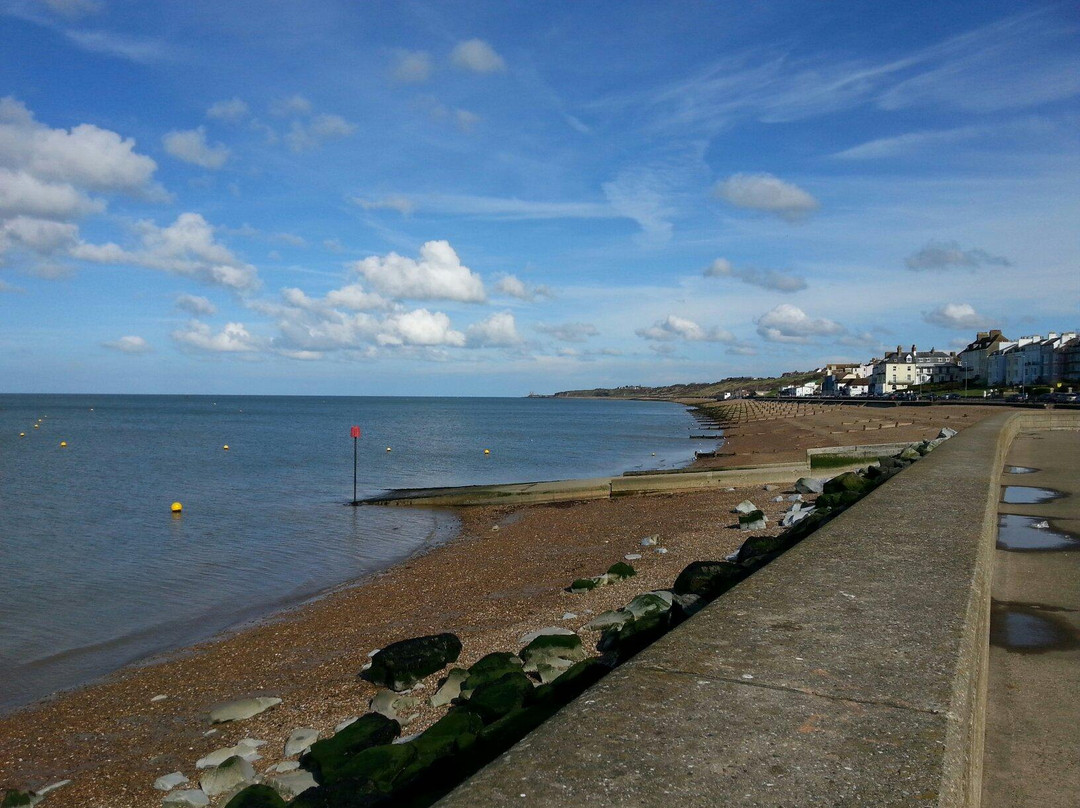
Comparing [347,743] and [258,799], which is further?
[347,743]

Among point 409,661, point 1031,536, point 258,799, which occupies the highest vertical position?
point 1031,536

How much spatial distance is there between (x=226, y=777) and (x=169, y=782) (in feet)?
2.23

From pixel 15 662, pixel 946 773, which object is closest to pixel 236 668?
pixel 15 662

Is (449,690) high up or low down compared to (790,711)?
down

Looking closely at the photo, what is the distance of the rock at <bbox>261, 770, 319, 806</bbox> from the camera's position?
5181mm

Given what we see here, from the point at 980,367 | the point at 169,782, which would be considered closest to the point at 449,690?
the point at 169,782

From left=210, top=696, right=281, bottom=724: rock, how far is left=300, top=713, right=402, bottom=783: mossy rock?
5.57ft

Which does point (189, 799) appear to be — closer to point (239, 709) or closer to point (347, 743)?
point (347, 743)

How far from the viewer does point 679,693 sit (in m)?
2.95

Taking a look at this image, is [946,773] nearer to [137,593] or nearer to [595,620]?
[595,620]

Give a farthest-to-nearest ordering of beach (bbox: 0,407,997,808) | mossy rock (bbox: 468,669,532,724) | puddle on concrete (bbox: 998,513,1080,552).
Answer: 1. puddle on concrete (bbox: 998,513,1080,552)
2. beach (bbox: 0,407,997,808)
3. mossy rock (bbox: 468,669,532,724)

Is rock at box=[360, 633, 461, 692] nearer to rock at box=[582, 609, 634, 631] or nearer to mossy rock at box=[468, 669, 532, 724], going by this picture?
rock at box=[582, 609, 634, 631]

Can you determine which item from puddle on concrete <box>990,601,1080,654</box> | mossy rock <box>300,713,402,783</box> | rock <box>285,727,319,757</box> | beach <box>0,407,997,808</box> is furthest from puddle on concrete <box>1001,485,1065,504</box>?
rock <box>285,727,319,757</box>

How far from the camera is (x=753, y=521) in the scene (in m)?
14.0
